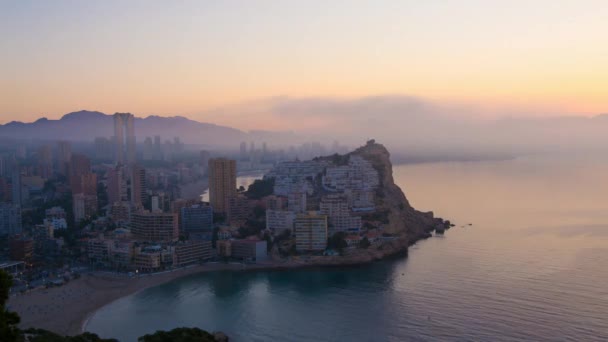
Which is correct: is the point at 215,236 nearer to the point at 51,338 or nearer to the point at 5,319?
the point at 51,338

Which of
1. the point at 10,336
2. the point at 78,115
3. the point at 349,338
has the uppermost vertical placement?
the point at 78,115

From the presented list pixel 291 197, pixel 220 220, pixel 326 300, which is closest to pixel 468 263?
pixel 326 300

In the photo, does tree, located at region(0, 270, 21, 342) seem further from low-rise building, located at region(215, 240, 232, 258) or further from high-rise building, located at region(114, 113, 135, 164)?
high-rise building, located at region(114, 113, 135, 164)

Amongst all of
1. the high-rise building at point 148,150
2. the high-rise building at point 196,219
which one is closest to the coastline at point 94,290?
the high-rise building at point 196,219

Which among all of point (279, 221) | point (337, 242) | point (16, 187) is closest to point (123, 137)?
point (16, 187)

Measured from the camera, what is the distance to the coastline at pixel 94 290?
7.18m

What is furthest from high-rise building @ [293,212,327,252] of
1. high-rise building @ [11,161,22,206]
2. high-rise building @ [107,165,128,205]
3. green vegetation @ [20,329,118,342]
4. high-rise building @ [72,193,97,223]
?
high-rise building @ [11,161,22,206]

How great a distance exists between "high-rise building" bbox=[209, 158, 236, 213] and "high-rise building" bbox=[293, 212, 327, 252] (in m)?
3.37

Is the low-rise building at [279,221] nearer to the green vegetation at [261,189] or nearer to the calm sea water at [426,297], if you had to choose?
the calm sea water at [426,297]

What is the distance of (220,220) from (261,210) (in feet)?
3.17

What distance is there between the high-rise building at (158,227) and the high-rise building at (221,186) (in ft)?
7.95

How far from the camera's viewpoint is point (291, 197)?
1328cm

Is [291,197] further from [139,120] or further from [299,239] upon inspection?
[139,120]

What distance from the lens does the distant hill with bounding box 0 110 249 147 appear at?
32028 millimetres
